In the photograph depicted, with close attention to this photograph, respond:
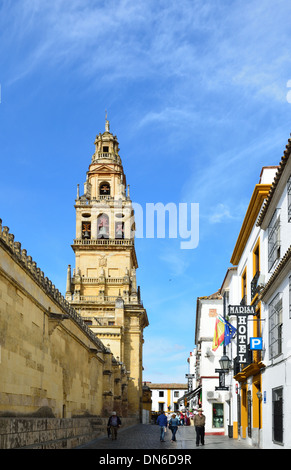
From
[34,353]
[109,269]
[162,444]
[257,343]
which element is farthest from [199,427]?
[109,269]

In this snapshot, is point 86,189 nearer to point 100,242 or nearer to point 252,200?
point 100,242

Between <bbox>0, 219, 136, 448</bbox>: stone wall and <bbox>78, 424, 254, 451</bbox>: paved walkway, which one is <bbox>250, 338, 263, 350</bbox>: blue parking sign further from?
<bbox>0, 219, 136, 448</bbox>: stone wall

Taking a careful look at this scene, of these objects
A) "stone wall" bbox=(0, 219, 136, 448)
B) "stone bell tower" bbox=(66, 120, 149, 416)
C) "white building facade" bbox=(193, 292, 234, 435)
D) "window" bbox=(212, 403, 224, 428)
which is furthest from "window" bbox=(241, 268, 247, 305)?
"stone bell tower" bbox=(66, 120, 149, 416)

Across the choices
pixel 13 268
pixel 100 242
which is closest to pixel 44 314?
pixel 13 268

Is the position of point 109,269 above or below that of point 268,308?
above

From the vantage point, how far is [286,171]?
15312 millimetres

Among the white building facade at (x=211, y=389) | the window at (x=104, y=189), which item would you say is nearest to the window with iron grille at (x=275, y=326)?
the white building facade at (x=211, y=389)

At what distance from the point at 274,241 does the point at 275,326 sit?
244cm

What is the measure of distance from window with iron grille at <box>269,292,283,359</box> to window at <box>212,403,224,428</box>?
1808 centimetres

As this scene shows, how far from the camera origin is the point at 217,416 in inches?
1377

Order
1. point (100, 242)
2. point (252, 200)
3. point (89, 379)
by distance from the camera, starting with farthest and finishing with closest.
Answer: point (100, 242) < point (89, 379) < point (252, 200)

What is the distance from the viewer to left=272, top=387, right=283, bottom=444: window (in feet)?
53.1

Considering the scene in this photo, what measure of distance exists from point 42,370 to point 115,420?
8.64 meters

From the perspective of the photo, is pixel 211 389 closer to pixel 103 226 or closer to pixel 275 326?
pixel 275 326
